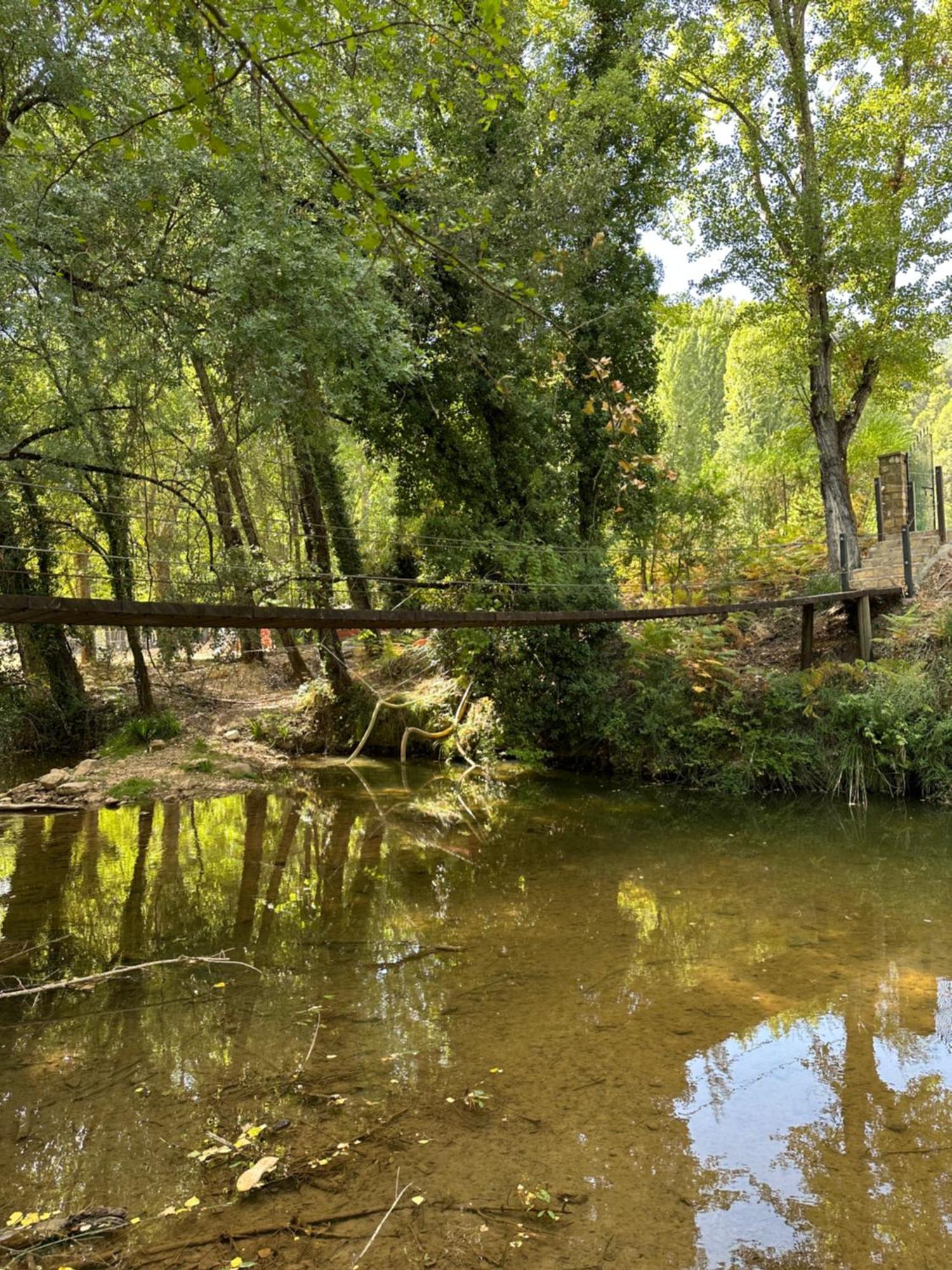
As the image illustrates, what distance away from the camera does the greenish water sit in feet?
7.34

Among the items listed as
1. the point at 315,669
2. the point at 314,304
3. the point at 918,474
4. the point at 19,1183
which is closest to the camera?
the point at 19,1183

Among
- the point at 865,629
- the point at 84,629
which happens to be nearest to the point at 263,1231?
the point at 865,629

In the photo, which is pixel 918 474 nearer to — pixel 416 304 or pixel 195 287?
pixel 416 304

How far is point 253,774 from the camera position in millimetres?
9094

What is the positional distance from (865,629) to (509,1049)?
6.68 metres

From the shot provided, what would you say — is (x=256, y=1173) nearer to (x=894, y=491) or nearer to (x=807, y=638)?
(x=807, y=638)

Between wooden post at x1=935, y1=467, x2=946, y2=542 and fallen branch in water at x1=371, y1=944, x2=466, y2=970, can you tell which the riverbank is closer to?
wooden post at x1=935, y1=467, x2=946, y2=542

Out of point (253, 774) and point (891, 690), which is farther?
point (253, 774)

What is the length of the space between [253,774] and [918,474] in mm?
9044

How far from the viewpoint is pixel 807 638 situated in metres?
8.24

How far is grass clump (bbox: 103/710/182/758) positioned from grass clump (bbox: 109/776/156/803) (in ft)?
4.40

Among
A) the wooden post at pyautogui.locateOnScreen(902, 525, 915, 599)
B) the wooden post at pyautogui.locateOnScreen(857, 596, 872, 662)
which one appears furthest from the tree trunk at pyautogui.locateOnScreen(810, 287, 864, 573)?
the wooden post at pyautogui.locateOnScreen(857, 596, 872, 662)

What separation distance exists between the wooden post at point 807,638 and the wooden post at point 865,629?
19.6 inches

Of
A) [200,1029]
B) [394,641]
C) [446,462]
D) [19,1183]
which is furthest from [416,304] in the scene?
[19,1183]
